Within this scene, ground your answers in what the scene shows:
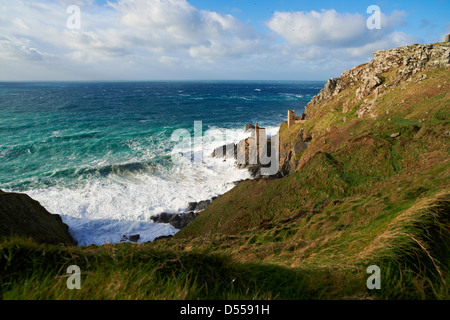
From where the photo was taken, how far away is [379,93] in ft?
71.9

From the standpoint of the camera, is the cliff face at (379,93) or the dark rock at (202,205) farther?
the dark rock at (202,205)

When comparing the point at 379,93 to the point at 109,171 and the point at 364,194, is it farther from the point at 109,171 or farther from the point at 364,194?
the point at 109,171

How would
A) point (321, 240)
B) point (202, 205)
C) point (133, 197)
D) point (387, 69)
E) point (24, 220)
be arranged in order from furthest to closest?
point (387, 69) → point (133, 197) → point (202, 205) → point (24, 220) → point (321, 240)

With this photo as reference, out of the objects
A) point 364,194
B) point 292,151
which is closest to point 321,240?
point 364,194

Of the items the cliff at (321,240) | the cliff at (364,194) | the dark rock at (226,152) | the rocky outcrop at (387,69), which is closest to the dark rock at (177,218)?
the cliff at (364,194)

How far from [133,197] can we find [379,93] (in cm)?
2506

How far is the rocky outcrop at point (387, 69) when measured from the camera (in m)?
20.9

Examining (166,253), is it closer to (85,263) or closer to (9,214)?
(85,263)

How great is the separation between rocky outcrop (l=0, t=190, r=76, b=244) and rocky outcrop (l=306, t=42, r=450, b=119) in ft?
75.2

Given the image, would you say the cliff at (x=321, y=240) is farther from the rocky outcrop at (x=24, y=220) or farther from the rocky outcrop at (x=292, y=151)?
the rocky outcrop at (x=24, y=220)

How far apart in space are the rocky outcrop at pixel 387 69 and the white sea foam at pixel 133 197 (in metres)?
14.6
